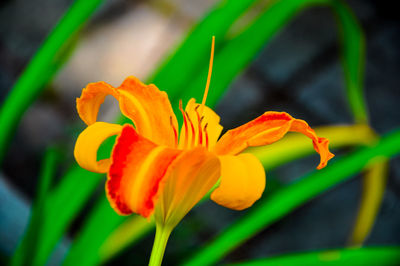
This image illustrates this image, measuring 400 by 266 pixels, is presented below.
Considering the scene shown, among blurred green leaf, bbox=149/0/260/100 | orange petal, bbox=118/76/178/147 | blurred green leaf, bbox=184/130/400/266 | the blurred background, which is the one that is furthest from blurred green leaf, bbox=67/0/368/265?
the blurred background

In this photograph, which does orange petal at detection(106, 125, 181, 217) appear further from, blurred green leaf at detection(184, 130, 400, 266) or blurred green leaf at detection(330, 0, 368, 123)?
blurred green leaf at detection(330, 0, 368, 123)

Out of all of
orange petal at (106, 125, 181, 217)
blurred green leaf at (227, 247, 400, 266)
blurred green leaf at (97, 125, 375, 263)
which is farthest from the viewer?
blurred green leaf at (97, 125, 375, 263)

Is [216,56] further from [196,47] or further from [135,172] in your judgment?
[135,172]

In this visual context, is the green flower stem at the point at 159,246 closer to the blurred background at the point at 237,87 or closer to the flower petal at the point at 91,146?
the flower petal at the point at 91,146

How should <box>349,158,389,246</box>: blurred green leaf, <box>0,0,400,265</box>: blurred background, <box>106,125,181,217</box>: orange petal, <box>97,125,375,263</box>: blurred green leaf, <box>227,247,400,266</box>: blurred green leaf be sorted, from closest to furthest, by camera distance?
<box>106,125,181,217</box>: orange petal, <box>227,247,400,266</box>: blurred green leaf, <box>97,125,375,263</box>: blurred green leaf, <box>349,158,389,246</box>: blurred green leaf, <box>0,0,400,265</box>: blurred background

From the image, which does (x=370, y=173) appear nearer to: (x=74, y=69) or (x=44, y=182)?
(x=44, y=182)

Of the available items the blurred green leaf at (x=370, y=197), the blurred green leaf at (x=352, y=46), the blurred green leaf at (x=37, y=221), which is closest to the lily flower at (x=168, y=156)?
the blurred green leaf at (x=37, y=221)

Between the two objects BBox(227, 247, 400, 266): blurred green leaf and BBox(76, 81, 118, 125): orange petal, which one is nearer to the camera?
BBox(76, 81, 118, 125): orange petal

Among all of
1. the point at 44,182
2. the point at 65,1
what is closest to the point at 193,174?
the point at 44,182
